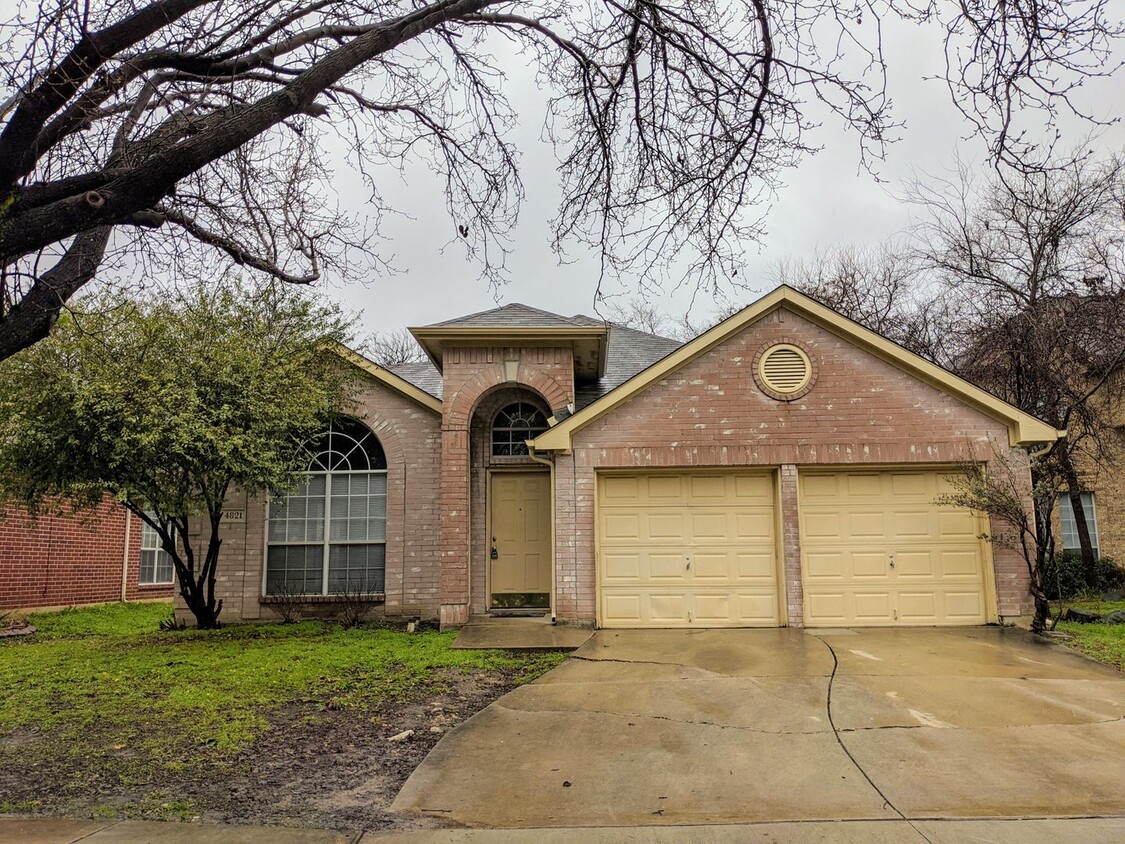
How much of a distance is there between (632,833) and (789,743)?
1974 millimetres

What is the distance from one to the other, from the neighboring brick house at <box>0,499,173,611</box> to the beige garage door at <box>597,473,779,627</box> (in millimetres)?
8495

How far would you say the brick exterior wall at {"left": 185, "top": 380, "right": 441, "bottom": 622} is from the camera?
1182 centimetres

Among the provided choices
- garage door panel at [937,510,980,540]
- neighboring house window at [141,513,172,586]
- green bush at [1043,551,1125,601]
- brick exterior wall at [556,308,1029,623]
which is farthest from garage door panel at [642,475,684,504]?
neighboring house window at [141,513,172,586]

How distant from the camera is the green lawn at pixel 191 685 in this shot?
5.52m

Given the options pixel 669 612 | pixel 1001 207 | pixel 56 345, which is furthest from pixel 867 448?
pixel 56 345

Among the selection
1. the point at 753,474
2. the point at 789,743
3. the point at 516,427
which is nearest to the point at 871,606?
the point at 753,474

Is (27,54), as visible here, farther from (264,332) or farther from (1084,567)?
(1084,567)

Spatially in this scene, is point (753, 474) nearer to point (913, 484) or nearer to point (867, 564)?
point (867, 564)

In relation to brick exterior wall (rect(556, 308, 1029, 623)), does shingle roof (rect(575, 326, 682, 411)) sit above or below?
above

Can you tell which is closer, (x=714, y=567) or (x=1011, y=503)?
(x=1011, y=503)

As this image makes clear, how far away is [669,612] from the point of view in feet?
34.9

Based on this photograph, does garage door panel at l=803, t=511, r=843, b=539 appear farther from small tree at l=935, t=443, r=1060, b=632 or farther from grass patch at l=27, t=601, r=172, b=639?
grass patch at l=27, t=601, r=172, b=639

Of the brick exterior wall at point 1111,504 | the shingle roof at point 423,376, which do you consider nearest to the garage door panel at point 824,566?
the shingle roof at point 423,376

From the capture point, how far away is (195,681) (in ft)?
25.3
